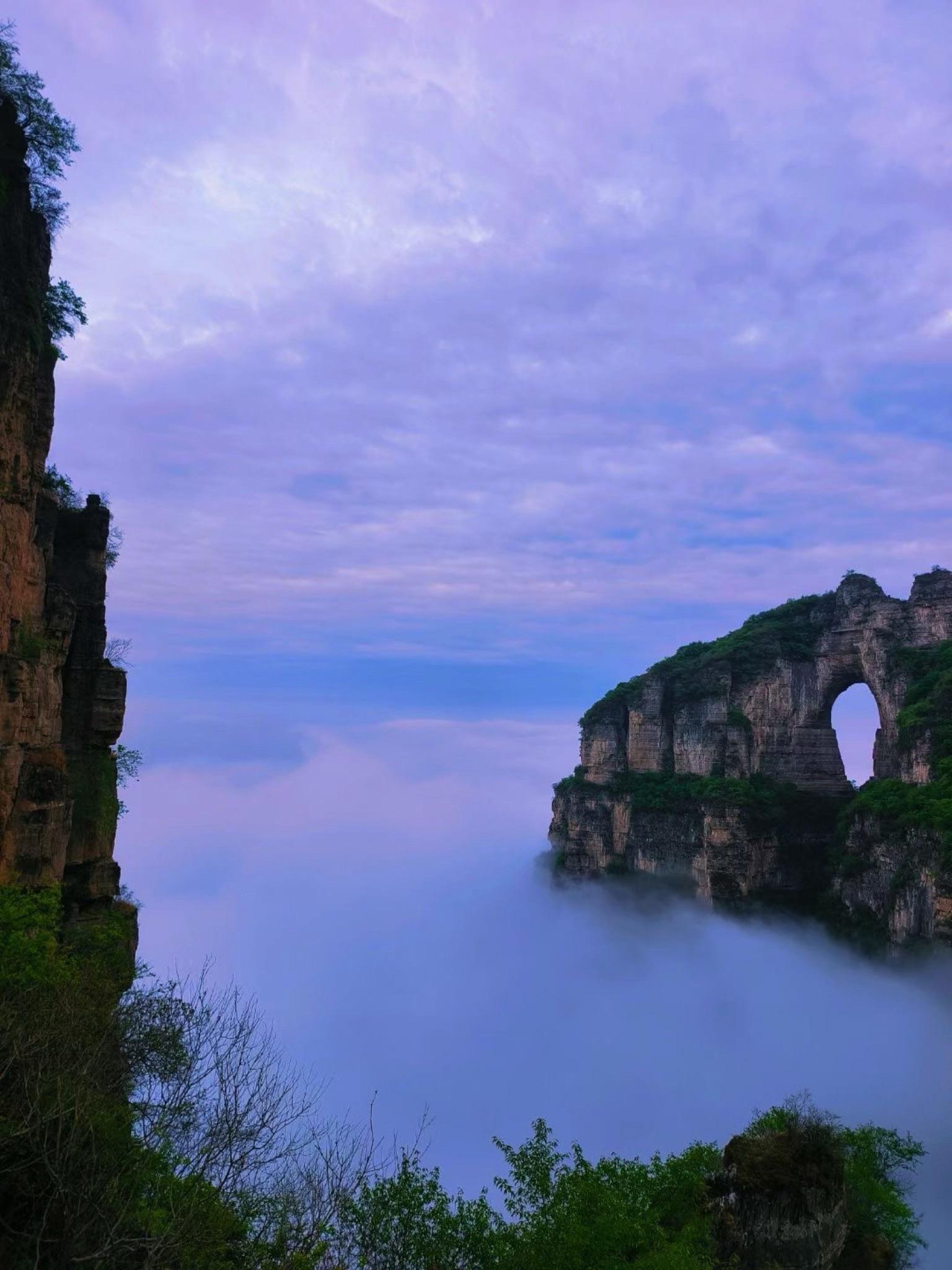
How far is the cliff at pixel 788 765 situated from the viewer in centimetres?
5859

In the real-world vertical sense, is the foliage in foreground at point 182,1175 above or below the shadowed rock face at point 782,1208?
above

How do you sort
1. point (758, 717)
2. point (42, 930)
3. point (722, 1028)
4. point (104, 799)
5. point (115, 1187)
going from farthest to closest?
point (758, 717)
point (722, 1028)
point (104, 799)
point (42, 930)
point (115, 1187)

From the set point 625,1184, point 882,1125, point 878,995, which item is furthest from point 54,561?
point 878,995

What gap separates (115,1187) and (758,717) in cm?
7656

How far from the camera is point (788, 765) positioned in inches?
3009

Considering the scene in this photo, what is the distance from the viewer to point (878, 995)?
51.2m

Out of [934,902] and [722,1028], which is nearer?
[934,902]

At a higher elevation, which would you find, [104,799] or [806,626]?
[806,626]

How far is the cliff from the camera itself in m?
58.6

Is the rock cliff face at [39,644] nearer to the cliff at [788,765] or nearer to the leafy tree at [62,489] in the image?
the leafy tree at [62,489]

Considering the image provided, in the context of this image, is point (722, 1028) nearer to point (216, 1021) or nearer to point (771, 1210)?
point (771, 1210)

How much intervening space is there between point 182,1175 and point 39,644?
16.4 meters

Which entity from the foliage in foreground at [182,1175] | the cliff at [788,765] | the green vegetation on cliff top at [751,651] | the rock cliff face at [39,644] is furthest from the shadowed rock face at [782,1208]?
the green vegetation on cliff top at [751,651]

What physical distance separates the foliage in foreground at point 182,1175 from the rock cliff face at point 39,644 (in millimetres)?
3275
